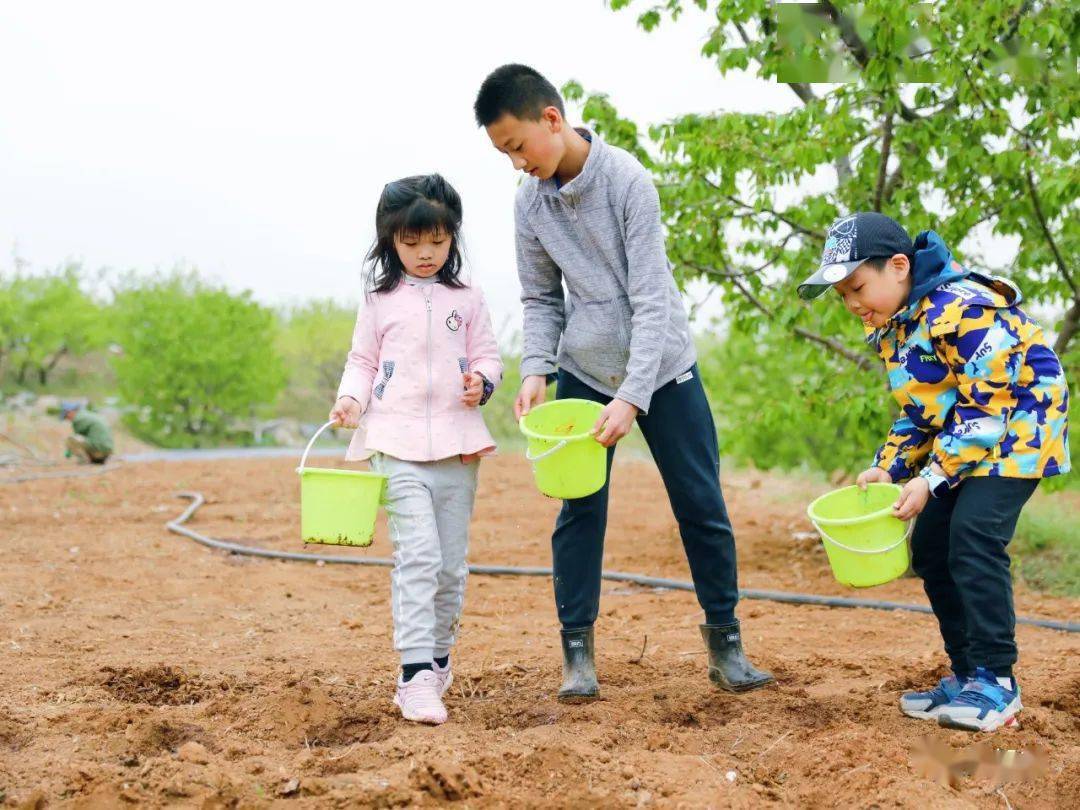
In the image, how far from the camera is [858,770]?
8.04 ft

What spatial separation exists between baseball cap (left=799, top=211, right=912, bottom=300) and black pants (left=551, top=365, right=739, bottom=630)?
20.2 inches

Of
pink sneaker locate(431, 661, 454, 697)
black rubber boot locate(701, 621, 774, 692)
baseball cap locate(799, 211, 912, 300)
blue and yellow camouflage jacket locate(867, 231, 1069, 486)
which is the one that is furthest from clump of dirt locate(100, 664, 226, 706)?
blue and yellow camouflage jacket locate(867, 231, 1069, 486)

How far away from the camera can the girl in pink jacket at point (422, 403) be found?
3027 mm

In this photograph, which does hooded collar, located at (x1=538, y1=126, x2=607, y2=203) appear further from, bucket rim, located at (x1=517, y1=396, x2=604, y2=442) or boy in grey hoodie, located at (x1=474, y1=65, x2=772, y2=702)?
bucket rim, located at (x1=517, y1=396, x2=604, y2=442)

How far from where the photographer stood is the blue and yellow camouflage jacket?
8.96ft

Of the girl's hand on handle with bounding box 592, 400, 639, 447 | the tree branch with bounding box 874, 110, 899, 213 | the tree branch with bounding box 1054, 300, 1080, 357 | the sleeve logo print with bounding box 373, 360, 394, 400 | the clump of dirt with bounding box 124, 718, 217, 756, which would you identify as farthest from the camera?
the tree branch with bounding box 1054, 300, 1080, 357

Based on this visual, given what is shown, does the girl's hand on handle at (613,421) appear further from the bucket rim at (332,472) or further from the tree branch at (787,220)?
the tree branch at (787,220)

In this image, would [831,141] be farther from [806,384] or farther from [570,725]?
[570,725]

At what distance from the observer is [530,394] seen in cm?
325

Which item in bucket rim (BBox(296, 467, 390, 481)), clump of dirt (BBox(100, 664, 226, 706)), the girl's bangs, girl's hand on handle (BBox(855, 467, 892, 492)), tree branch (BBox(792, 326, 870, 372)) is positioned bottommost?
clump of dirt (BBox(100, 664, 226, 706))

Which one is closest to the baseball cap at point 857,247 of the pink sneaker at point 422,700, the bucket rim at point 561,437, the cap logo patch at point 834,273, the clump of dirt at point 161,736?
the cap logo patch at point 834,273

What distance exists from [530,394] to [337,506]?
2.24ft

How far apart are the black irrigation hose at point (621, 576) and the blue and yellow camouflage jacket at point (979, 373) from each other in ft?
6.68

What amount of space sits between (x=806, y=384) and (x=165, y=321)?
41.2ft
